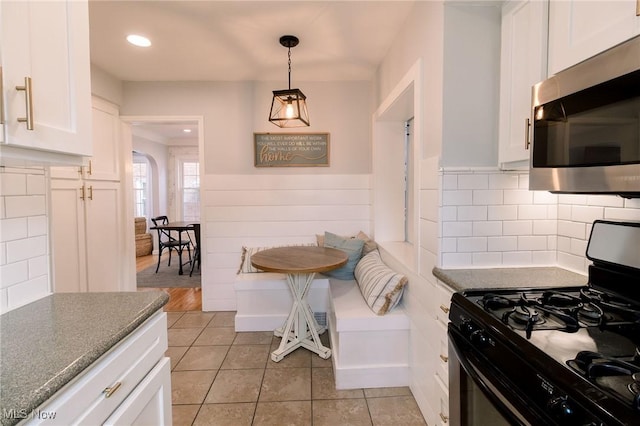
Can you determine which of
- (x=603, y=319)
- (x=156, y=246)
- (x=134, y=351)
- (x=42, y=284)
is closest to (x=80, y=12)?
(x=42, y=284)

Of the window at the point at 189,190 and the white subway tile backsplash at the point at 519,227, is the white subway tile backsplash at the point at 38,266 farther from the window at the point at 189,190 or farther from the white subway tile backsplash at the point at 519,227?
the window at the point at 189,190

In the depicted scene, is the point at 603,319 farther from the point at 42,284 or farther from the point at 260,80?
the point at 260,80

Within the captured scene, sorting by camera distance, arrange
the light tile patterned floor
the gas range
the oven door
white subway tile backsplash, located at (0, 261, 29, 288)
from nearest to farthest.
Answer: the gas range
the oven door
white subway tile backsplash, located at (0, 261, 29, 288)
the light tile patterned floor

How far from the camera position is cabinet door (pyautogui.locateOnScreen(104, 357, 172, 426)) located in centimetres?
95

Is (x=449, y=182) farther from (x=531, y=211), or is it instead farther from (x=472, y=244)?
(x=531, y=211)

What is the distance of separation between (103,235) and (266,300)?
175 centimetres

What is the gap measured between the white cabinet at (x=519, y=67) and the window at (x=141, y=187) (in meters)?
7.00

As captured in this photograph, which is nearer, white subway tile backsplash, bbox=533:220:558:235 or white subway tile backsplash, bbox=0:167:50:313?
white subway tile backsplash, bbox=0:167:50:313

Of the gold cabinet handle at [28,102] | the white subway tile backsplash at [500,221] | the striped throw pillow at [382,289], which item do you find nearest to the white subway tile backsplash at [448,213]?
the white subway tile backsplash at [500,221]

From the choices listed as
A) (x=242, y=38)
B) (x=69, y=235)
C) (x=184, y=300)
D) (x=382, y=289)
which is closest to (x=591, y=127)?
(x=382, y=289)

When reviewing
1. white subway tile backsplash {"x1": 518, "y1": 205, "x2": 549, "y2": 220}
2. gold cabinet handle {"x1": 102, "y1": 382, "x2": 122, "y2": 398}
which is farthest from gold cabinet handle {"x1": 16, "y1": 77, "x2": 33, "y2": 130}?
white subway tile backsplash {"x1": 518, "y1": 205, "x2": 549, "y2": 220}

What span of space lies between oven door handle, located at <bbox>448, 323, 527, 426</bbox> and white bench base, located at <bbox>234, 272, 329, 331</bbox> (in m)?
1.87

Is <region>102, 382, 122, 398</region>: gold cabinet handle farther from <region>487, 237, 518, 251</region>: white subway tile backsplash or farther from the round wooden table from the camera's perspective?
<region>487, 237, 518, 251</region>: white subway tile backsplash

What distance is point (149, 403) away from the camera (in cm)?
110
